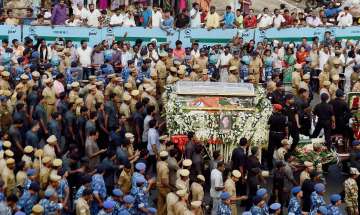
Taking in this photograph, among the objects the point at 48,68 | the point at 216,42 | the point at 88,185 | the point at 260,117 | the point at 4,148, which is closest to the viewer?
the point at 88,185

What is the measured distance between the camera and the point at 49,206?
13484 millimetres

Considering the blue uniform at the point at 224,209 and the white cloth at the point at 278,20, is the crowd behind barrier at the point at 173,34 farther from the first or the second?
the blue uniform at the point at 224,209

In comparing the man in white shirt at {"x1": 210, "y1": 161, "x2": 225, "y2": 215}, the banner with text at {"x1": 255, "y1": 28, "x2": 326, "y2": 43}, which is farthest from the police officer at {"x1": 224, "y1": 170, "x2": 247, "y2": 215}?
the banner with text at {"x1": 255, "y1": 28, "x2": 326, "y2": 43}

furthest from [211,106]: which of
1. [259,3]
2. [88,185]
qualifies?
→ [259,3]

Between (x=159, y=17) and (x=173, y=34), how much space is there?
775 mm

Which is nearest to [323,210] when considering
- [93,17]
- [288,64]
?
[288,64]

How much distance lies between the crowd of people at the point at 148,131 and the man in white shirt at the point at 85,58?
0.02 m

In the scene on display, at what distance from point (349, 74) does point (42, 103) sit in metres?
7.73

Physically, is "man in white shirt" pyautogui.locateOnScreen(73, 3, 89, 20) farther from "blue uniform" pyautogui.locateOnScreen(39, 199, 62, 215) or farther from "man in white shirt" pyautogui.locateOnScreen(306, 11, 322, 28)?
"blue uniform" pyautogui.locateOnScreen(39, 199, 62, 215)

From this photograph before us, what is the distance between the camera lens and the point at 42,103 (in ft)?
58.2

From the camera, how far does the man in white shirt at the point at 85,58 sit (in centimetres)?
2211

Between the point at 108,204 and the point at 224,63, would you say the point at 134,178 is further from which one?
the point at 224,63

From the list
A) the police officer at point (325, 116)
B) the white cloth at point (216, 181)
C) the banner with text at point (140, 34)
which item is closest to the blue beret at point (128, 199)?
the white cloth at point (216, 181)

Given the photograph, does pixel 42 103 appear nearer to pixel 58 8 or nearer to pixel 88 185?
pixel 88 185
